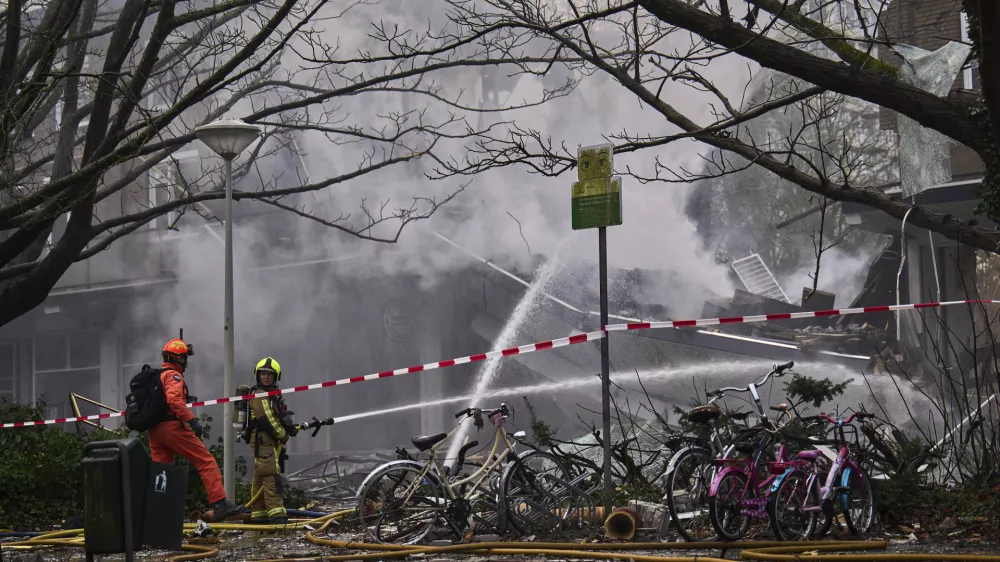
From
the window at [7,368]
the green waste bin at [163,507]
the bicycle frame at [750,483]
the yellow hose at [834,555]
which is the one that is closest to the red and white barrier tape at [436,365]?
the bicycle frame at [750,483]

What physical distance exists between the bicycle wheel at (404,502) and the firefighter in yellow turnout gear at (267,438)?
6.86ft

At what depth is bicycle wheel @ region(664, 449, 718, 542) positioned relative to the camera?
708 cm

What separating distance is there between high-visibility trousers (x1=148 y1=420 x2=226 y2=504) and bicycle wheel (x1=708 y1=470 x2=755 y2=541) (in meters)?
4.04

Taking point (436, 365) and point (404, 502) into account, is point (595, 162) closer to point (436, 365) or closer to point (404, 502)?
point (436, 365)

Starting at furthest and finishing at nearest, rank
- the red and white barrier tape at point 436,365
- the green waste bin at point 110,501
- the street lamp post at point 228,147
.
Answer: the street lamp post at point 228,147 → the red and white barrier tape at point 436,365 → the green waste bin at point 110,501

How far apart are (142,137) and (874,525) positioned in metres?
6.04

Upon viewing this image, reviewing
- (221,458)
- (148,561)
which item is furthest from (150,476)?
(221,458)

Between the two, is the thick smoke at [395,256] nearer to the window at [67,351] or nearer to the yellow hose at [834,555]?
the window at [67,351]

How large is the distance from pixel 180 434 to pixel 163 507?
124 inches

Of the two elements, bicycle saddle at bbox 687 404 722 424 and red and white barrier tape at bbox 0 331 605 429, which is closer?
bicycle saddle at bbox 687 404 722 424

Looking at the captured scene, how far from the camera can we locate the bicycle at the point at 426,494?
24.9 feet

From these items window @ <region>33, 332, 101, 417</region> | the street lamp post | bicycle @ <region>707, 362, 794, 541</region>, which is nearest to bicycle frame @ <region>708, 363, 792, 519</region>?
bicycle @ <region>707, 362, 794, 541</region>

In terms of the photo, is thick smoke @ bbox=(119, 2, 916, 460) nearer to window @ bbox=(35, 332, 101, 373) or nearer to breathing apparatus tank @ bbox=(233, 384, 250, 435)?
window @ bbox=(35, 332, 101, 373)

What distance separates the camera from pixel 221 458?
38.4 feet
